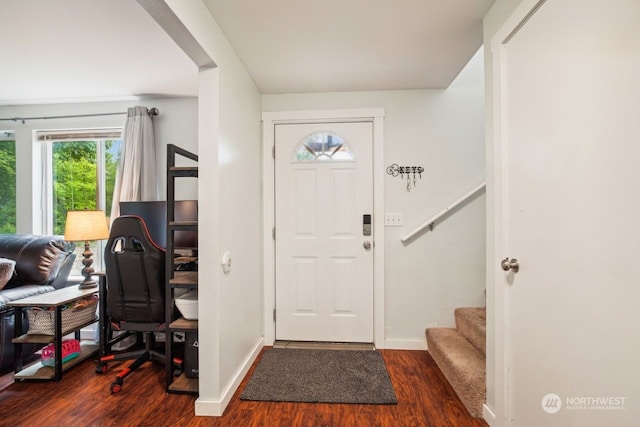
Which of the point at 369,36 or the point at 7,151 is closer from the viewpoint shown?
the point at 369,36

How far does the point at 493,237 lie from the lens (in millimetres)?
1545

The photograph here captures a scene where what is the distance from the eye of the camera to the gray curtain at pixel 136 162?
2688 millimetres

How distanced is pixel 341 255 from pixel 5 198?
11.9 feet

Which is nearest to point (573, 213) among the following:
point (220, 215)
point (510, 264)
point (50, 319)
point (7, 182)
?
point (510, 264)

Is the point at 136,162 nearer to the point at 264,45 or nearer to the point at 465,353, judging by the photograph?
the point at 264,45

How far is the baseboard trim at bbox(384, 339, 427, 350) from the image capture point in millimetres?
2506

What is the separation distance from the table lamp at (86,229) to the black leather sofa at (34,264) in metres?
0.44

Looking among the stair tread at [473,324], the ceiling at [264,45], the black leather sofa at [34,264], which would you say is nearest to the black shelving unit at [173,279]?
the ceiling at [264,45]

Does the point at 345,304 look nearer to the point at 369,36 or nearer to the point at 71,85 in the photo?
the point at 369,36

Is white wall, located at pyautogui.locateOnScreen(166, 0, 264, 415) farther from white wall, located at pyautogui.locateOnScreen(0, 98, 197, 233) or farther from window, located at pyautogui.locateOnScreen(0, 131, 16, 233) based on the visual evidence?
window, located at pyautogui.locateOnScreen(0, 131, 16, 233)

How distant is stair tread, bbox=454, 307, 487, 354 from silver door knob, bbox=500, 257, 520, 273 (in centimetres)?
76

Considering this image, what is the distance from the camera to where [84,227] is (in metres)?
2.27

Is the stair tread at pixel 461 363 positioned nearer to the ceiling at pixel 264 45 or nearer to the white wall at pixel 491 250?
the white wall at pixel 491 250

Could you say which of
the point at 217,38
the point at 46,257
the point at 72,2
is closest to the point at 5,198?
the point at 46,257
